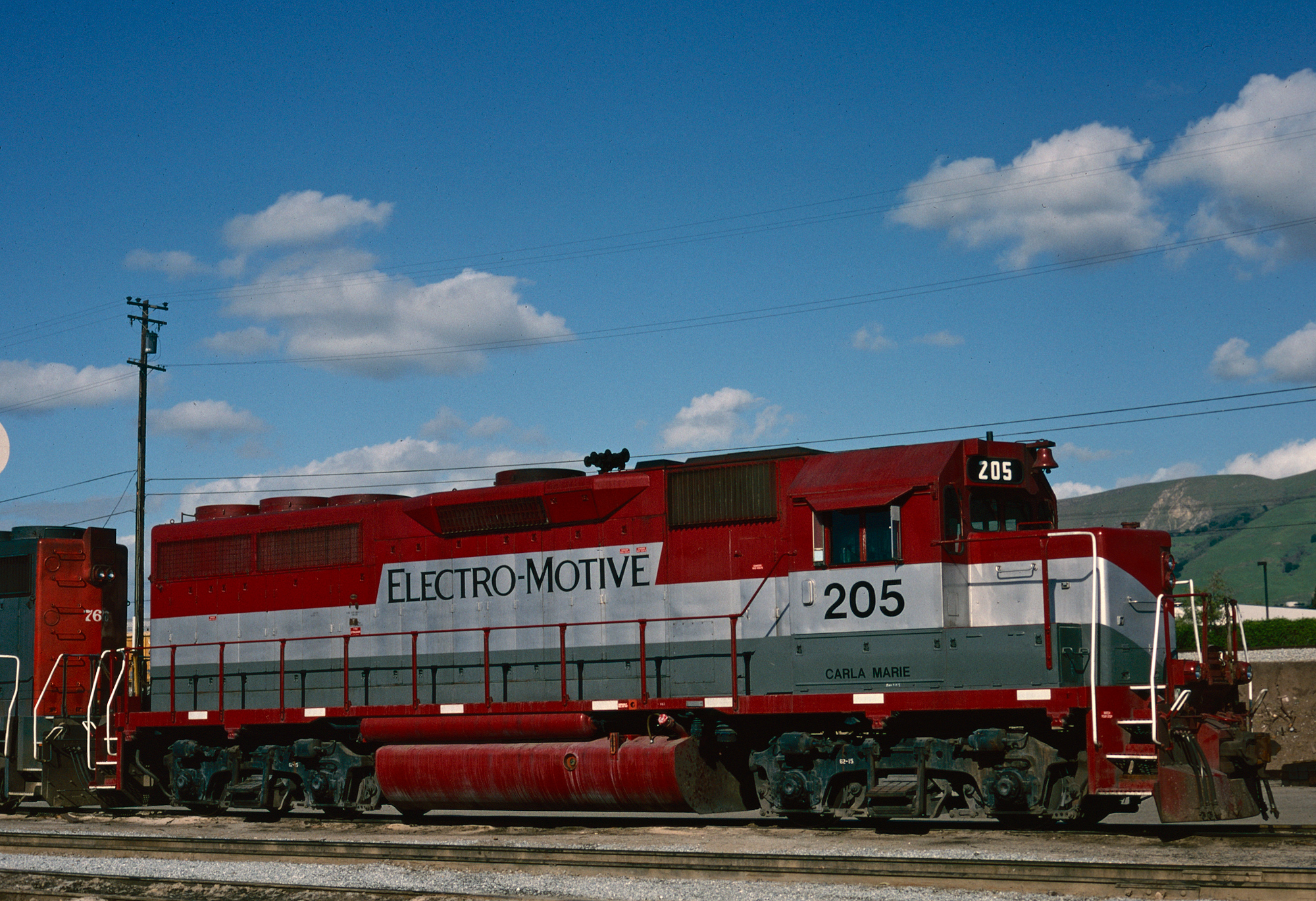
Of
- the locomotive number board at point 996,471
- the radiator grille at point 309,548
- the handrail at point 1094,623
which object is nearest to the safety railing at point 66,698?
the radiator grille at point 309,548

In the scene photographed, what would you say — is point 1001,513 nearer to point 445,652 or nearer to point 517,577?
point 517,577

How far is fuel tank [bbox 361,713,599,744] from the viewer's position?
13438mm

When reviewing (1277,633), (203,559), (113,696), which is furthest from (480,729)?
(1277,633)

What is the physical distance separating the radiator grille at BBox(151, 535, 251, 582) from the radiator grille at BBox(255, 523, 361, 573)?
29 centimetres

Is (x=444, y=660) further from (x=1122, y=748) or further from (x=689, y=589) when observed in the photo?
(x=1122, y=748)

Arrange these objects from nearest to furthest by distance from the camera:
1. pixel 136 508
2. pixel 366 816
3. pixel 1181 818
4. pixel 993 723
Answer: pixel 1181 818, pixel 993 723, pixel 366 816, pixel 136 508

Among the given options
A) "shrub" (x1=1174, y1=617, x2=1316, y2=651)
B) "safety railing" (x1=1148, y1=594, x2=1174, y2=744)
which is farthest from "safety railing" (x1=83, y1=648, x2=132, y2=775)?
"shrub" (x1=1174, y1=617, x2=1316, y2=651)

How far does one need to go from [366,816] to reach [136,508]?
1739 cm

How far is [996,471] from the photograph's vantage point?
40.1 ft

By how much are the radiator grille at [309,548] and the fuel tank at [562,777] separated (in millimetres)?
2603

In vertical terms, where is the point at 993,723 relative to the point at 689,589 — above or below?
below

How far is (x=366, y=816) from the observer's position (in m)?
15.8

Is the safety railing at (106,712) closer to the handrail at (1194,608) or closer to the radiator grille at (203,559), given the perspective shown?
the radiator grille at (203,559)

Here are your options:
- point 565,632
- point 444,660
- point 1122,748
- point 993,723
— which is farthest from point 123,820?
point 1122,748
